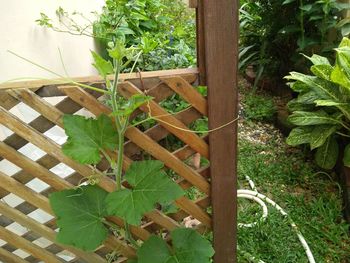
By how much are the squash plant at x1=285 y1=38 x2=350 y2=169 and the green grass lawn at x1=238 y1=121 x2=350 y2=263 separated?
198 mm

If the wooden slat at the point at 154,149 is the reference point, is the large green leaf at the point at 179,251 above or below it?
below

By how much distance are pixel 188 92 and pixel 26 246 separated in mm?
891

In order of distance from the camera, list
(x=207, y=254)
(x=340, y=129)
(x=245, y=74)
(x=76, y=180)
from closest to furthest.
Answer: (x=207, y=254) < (x=76, y=180) < (x=340, y=129) < (x=245, y=74)

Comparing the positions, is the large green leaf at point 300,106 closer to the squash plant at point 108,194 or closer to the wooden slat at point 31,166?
the squash plant at point 108,194

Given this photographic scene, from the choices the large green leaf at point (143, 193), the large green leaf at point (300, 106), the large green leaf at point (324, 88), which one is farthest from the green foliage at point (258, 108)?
the large green leaf at point (143, 193)

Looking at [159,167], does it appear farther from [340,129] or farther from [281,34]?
[281,34]

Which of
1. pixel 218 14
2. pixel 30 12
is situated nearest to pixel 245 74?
pixel 30 12

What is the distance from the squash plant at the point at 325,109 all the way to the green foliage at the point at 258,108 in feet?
2.28

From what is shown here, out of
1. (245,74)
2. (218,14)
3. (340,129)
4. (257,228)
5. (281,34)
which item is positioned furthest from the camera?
(245,74)

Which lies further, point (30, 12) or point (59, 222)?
point (30, 12)

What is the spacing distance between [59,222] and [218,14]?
2.65ft

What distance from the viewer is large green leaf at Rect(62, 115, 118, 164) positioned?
3.15 ft

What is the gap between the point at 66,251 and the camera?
1.41 m

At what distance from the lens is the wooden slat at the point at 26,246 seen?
1.24 m
